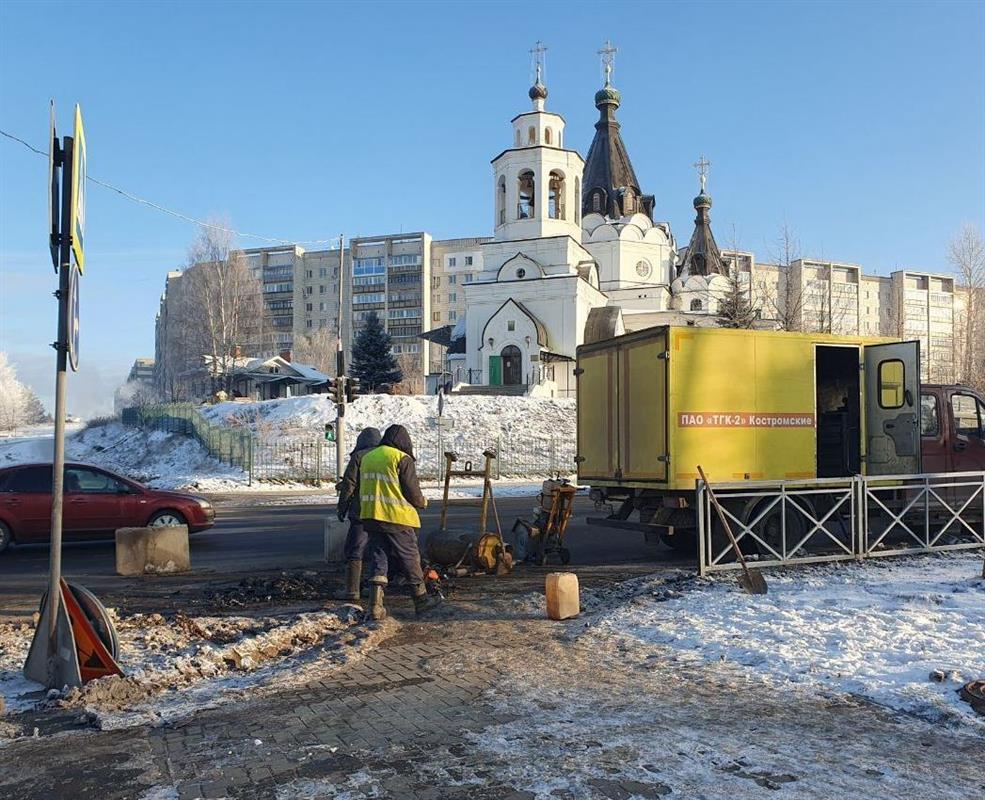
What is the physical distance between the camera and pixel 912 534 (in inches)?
433

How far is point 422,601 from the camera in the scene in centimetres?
802

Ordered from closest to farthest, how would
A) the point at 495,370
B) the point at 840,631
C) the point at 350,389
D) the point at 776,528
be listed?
1. the point at 840,631
2. the point at 776,528
3. the point at 350,389
4. the point at 495,370

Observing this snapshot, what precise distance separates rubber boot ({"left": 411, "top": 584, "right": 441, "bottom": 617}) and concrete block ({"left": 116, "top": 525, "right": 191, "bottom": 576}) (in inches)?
185

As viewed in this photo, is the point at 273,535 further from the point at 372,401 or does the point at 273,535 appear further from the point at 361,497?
the point at 372,401

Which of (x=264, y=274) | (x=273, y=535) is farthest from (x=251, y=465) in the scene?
(x=264, y=274)

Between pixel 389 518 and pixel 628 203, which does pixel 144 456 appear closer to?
pixel 389 518

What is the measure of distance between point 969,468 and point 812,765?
1025 centimetres

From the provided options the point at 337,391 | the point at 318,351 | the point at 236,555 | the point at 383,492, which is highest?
the point at 318,351

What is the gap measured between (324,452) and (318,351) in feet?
218

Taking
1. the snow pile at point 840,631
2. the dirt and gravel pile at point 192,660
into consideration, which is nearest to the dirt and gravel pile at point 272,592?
the dirt and gravel pile at point 192,660

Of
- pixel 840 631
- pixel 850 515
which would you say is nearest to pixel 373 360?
pixel 850 515

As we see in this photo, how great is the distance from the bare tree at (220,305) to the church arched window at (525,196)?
821 inches

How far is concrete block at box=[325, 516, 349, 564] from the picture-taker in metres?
11.6

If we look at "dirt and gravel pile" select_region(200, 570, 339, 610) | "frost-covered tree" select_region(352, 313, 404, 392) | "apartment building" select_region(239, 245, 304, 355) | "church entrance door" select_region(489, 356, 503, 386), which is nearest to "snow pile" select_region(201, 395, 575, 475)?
"church entrance door" select_region(489, 356, 503, 386)
